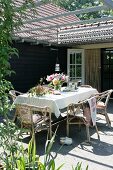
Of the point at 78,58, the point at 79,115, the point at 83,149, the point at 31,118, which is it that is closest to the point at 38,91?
the point at 79,115

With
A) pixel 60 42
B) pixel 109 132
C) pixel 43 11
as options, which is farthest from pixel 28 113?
pixel 43 11

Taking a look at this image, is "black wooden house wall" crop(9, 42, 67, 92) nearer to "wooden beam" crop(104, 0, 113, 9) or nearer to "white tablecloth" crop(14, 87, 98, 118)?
"white tablecloth" crop(14, 87, 98, 118)

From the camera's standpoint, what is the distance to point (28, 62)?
10648 millimetres

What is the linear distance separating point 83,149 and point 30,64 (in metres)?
6.33

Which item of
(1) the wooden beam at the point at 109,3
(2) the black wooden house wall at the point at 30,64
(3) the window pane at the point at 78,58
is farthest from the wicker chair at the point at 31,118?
(3) the window pane at the point at 78,58

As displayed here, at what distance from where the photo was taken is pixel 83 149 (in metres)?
4.96

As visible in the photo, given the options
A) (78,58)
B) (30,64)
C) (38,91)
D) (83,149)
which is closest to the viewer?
(83,149)

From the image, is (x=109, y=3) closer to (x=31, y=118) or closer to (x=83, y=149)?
(x=31, y=118)

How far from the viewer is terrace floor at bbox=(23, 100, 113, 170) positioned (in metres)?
4.29

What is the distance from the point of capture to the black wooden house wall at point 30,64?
10.1 metres

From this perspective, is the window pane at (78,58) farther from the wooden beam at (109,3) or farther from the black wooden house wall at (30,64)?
the wooden beam at (109,3)

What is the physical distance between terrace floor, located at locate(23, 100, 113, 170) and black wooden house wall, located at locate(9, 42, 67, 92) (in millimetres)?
4252

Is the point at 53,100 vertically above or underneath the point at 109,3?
underneath

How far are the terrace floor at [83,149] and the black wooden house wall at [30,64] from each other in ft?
14.0
